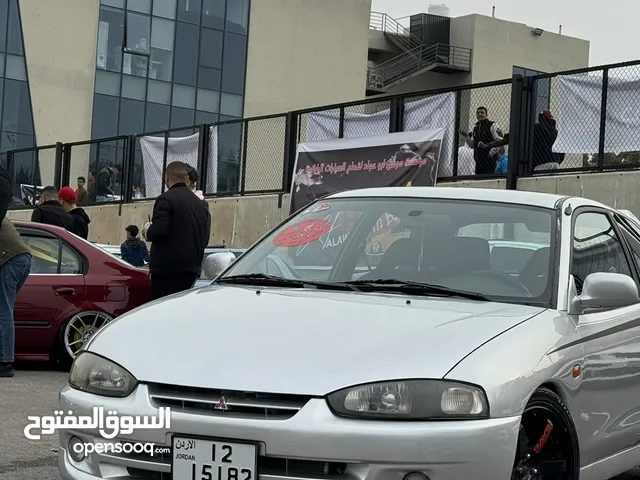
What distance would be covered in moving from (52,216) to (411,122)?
5.45 m

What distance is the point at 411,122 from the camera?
15.8 m

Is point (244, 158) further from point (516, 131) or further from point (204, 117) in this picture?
point (204, 117)

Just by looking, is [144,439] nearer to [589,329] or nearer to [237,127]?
[589,329]

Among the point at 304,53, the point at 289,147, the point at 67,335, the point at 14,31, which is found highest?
the point at 304,53

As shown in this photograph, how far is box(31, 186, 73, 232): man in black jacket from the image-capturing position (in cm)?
1259

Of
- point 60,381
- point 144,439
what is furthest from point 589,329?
point 60,381

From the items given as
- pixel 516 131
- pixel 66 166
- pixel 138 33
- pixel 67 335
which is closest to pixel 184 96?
pixel 138 33

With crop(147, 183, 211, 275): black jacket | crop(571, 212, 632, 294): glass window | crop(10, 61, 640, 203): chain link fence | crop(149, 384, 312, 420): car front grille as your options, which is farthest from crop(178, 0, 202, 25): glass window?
crop(149, 384, 312, 420): car front grille

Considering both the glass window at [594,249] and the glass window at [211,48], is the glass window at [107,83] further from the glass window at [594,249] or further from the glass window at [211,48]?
the glass window at [594,249]

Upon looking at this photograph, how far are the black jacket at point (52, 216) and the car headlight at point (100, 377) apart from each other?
8.53 m

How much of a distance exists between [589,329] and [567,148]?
9.30 m

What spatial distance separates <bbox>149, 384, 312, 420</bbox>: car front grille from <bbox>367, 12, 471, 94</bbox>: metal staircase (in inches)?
1969

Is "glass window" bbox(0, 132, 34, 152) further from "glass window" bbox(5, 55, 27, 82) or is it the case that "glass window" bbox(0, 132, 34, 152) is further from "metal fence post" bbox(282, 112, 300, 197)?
"metal fence post" bbox(282, 112, 300, 197)

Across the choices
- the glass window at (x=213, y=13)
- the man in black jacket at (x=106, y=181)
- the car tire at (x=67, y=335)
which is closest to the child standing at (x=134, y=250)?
the man in black jacket at (x=106, y=181)
